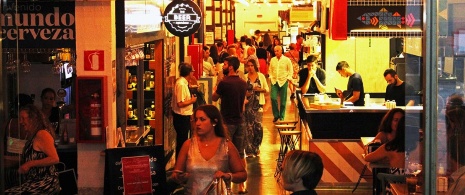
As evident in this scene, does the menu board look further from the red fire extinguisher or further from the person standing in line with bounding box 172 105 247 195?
the person standing in line with bounding box 172 105 247 195

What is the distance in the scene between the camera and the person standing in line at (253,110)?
14.7 meters

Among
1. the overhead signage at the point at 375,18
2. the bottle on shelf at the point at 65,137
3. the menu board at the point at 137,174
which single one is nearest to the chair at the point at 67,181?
the bottle on shelf at the point at 65,137

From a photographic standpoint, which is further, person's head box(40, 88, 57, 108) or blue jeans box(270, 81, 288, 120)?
blue jeans box(270, 81, 288, 120)

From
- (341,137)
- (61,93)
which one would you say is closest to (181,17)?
(61,93)

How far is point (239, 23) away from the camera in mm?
47938

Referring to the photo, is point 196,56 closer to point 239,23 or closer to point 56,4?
point 56,4

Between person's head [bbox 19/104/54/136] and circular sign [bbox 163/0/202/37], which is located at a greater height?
circular sign [bbox 163/0/202/37]

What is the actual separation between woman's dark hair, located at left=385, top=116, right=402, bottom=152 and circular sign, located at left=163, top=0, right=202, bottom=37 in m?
4.59

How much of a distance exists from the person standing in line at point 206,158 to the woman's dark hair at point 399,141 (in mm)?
2461

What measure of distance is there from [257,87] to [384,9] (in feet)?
10.2

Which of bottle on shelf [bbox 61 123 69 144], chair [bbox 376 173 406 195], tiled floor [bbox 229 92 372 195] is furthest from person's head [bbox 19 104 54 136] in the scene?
tiled floor [bbox 229 92 372 195]

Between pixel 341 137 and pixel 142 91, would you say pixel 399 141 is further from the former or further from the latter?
pixel 142 91

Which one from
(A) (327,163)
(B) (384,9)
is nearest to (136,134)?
(A) (327,163)

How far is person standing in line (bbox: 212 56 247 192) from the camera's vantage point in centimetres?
1269
